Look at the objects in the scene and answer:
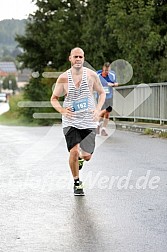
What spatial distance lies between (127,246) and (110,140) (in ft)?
33.6

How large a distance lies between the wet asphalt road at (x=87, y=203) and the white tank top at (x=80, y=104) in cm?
85

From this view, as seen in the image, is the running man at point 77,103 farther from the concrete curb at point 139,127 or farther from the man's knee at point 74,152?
the concrete curb at point 139,127

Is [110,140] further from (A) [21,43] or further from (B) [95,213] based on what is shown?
(A) [21,43]

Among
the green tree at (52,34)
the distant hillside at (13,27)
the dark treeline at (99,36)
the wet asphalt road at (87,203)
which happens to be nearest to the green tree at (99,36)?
the dark treeline at (99,36)

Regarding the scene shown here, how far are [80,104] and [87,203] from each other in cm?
121

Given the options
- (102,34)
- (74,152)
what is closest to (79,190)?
(74,152)

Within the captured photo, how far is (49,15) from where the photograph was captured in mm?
37969

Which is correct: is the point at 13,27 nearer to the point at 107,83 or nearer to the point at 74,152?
the point at 107,83

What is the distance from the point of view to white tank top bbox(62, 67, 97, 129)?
793 cm

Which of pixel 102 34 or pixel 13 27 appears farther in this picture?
pixel 13 27

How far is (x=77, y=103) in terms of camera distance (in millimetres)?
7918

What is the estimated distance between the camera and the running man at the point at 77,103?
26.0 feet

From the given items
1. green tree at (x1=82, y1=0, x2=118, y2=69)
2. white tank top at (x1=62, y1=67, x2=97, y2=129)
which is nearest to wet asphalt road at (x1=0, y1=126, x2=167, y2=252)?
white tank top at (x1=62, y1=67, x2=97, y2=129)

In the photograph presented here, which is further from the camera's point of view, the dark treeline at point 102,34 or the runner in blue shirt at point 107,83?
the dark treeline at point 102,34
